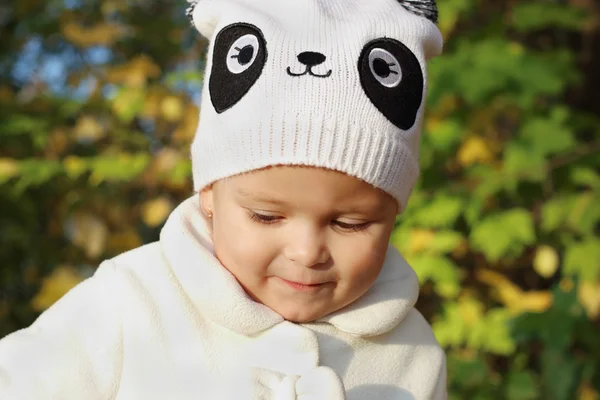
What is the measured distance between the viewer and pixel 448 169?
3.64 meters

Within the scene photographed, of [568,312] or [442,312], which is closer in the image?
[568,312]

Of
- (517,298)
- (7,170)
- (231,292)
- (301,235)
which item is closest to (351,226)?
(301,235)

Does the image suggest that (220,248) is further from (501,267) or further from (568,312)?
(501,267)

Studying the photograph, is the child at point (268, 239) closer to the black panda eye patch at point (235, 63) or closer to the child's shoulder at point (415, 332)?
the black panda eye patch at point (235, 63)

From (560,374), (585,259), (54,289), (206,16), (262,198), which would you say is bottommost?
(560,374)

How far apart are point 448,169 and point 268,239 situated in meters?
2.20

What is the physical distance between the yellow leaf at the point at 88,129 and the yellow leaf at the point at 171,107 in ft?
1.19

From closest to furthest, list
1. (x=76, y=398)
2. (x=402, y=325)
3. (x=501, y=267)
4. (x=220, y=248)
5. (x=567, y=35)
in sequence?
1. (x=76, y=398)
2. (x=220, y=248)
3. (x=402, y=325)
4. (x=501, y=267)
5. (x=567, y=35)

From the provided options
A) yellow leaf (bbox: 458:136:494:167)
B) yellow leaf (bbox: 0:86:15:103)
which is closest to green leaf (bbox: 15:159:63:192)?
yellow leaf (bbox: 0:86:15:103)

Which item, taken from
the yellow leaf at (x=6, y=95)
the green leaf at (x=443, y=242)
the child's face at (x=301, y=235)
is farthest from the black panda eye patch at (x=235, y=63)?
the yellow leaf at (x=6, y=95)

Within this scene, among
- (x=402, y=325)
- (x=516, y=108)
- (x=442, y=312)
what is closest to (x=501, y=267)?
(x=442, y=312)

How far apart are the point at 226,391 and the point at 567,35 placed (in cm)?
338

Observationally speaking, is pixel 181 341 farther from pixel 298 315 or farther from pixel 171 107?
pixel 171 107

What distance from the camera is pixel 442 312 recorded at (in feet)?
12.1
